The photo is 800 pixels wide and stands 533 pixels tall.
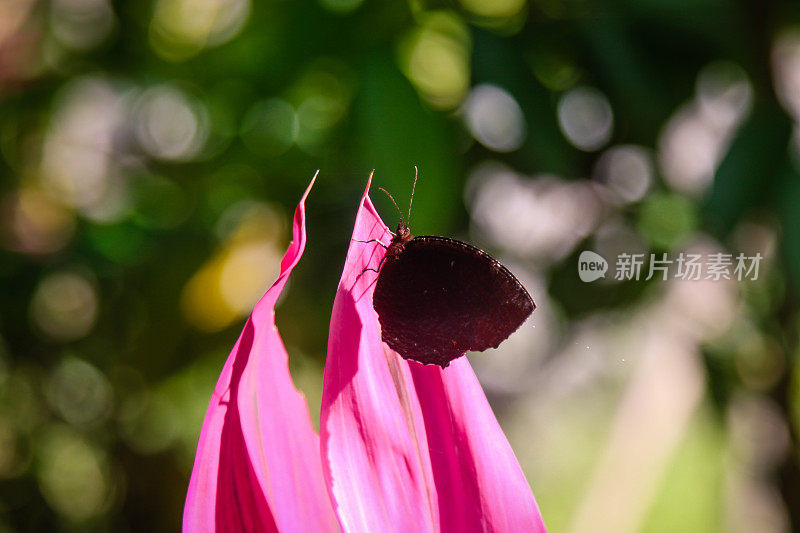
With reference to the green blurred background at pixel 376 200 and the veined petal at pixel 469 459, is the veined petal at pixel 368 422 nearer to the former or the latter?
the veined petal at pixel 469 459

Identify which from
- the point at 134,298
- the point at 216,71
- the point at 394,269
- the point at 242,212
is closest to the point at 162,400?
the point at 134,298

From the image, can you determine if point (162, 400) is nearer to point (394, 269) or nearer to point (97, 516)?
point (97, 516)

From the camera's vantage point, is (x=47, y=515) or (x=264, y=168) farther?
(x=47, y=515)

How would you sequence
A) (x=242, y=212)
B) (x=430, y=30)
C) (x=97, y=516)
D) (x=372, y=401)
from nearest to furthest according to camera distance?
(x=372, y=401), (x=430, y=30), (x=242, y=212), (x=97, y=516)

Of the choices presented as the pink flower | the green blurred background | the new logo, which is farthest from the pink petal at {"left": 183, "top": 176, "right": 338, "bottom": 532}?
the new logo

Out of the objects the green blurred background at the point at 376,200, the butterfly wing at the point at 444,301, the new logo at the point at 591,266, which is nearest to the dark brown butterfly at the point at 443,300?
the butterfly wing at the point at 444,301

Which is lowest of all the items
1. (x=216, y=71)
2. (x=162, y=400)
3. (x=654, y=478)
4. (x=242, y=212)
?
(x=654, y=478)

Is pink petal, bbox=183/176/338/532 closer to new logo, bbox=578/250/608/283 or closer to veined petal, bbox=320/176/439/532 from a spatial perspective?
veined petal, bbox=320/176/439/532
